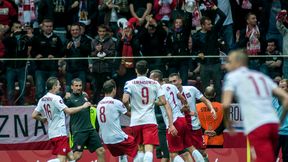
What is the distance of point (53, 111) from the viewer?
21.7 m

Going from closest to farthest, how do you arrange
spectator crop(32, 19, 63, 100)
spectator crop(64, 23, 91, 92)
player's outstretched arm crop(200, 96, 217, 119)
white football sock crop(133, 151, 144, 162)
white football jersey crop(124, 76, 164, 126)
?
white football jersey crop(124, 76, 164, 126) < white football sock crop(133, 151, 144, 162) < player's outstretched arm crop(200, 96, 217, 119) < spectator crop(64, 23, 91, 92) < spectator crop(32, 19, 63, 100)

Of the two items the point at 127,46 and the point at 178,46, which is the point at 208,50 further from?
the point at 127,46

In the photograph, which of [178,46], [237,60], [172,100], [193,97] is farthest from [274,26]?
[237,60]

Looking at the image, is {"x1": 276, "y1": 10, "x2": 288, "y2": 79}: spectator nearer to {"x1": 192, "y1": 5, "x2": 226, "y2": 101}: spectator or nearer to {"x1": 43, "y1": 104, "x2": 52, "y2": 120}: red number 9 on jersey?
{"x1": 192, "y1": 5, "x2": 226, "y2": 101}: spectator

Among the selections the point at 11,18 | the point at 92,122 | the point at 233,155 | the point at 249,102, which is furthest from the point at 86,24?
the point at 249,102

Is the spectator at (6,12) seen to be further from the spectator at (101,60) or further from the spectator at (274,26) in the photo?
the spectator at (274,26)

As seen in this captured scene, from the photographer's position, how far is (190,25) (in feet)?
85.8

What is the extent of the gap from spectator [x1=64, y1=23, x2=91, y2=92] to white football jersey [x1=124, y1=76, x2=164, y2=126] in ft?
12.5

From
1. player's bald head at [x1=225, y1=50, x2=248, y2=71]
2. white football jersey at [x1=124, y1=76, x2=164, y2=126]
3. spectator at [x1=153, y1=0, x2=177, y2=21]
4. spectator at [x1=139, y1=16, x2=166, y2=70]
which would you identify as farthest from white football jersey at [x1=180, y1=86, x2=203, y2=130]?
player's bald head at [x1=225, y1=50, x2=248, y2=71]

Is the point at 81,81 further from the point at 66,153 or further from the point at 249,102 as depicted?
the point at 249,102

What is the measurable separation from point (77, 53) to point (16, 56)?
152 centimetres

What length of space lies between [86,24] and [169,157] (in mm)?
5791

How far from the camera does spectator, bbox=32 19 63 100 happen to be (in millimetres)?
24875

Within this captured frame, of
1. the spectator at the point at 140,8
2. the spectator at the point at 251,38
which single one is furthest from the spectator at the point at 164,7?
the spectator at the point at 251,38
